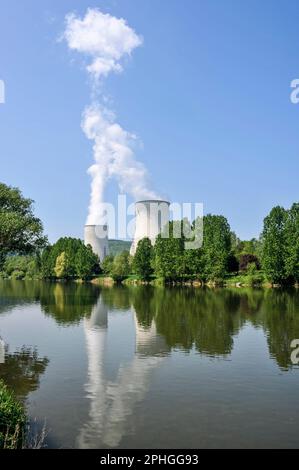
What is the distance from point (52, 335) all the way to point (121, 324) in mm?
7126

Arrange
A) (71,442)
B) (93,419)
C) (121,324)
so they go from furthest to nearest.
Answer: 1. (121,324)
2. (93,419)
3. (71,442)

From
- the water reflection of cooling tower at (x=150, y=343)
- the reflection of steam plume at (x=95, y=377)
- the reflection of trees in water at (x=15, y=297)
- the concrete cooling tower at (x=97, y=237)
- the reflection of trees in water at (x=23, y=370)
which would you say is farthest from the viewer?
the concrete cooling tower at (x=97, y=237)

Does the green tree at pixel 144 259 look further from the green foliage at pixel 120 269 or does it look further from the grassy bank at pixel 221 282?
the green foliage at pixel 120 269

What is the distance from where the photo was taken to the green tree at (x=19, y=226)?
134 ft

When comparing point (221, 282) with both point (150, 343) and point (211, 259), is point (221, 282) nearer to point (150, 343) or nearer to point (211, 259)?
point (211, 259)

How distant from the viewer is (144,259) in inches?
4114

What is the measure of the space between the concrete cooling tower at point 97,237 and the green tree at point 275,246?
5504cm

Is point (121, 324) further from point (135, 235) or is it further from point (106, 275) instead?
point (106, 275)

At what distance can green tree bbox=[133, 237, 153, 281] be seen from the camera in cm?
10356

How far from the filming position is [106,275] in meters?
124

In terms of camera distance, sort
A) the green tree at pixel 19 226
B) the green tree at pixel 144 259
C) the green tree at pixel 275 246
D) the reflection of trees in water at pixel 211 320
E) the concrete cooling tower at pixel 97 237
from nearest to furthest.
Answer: the reflection of trees in water at pixel 211 320 < the green tree at pixel 19 226 < the green tree at pixel 275 246 < the green tree at pixel 144 259 < the concrete cooling tower at pixel 97 237

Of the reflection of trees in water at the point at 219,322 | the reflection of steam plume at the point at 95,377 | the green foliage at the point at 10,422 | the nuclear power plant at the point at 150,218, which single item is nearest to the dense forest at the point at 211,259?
the nuclear power plant at the point at 150,218

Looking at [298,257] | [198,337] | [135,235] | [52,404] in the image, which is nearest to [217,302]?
[198,337]

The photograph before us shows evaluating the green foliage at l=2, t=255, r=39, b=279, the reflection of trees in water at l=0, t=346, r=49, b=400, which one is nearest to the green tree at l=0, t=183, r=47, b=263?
the reflection of trees in water at l=0, t=346, r=49, b=400
